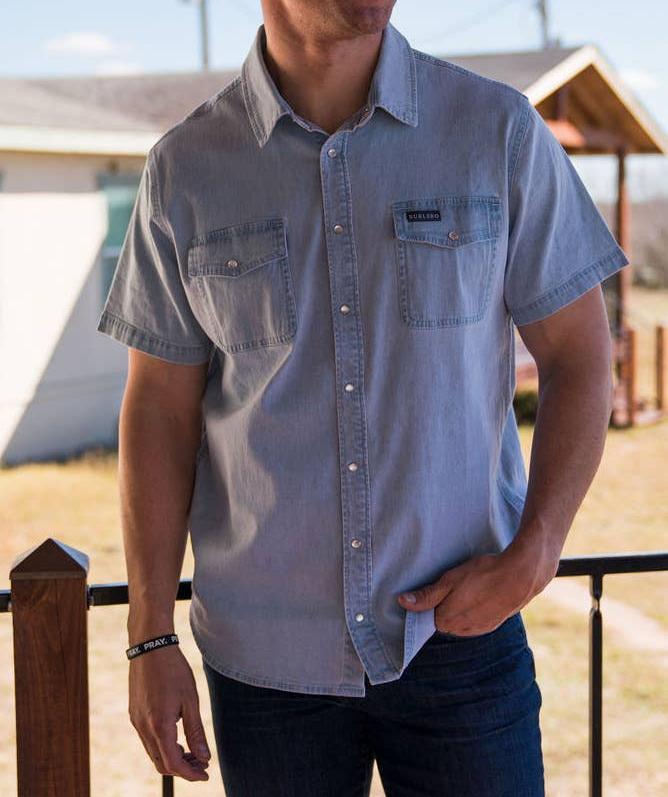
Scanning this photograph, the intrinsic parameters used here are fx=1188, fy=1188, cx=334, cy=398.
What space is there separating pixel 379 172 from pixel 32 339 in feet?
32.1

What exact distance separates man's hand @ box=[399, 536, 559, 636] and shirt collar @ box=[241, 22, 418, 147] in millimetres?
547

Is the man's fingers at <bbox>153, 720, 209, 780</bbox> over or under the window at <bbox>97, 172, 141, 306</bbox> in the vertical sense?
under

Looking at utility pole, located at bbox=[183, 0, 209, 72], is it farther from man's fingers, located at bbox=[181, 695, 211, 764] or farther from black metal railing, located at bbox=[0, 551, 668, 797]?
man's fingers, located at bbox=[181, 695, 211, 764]

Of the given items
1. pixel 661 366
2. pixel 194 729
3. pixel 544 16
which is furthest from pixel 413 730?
pixel 544 16

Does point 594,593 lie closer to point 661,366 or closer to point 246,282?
point 246,282

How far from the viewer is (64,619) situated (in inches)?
65.7

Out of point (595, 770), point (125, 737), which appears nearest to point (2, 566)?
point (125, 737)

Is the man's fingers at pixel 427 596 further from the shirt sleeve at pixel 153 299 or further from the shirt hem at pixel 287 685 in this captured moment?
the shirt sleeve at pixel 153 299

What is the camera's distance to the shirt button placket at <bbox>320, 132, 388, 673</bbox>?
144cm

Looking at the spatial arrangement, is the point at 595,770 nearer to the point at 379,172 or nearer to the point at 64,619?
the point at 64,619

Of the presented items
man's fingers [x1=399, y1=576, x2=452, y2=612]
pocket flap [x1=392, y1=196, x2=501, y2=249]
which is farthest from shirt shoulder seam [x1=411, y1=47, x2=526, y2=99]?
man's fingers [x1=399, y1=576, x2=452, y2=612]

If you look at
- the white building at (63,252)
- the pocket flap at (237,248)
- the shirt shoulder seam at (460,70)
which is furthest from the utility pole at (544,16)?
the pocket flap at (237,248)

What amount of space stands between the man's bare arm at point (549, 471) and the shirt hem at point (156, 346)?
43 centimetres

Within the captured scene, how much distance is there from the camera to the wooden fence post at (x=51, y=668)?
1.66 metres
